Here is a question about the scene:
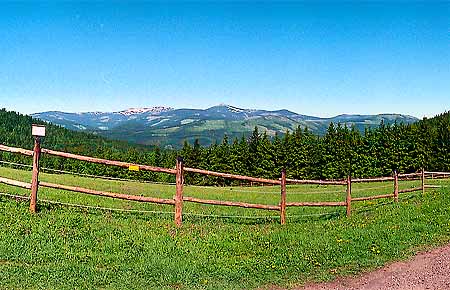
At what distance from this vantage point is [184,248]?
38.9 feet

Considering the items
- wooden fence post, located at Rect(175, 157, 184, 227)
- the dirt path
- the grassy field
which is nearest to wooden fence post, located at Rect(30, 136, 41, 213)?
the grassy field

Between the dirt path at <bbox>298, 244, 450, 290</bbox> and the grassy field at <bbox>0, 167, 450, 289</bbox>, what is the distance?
358mm

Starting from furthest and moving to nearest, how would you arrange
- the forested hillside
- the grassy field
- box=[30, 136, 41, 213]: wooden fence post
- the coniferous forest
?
the forested hillside < the coniferous forest < box=[30, 136, 41, 213]: wooden fence post < the grassy field

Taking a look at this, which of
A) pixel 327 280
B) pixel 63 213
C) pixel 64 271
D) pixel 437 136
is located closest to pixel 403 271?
pixel 327 280

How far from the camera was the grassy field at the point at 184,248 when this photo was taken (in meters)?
9.52

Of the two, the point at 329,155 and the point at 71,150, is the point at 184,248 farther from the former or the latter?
the point at 71,150

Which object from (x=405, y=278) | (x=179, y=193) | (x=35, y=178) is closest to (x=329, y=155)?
(x=179, y=193)

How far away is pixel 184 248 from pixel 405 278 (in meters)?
4.86

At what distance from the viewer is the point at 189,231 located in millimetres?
13562

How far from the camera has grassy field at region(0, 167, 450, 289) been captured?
9523 mm

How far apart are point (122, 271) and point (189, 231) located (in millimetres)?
3870

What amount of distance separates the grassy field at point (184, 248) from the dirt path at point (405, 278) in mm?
358

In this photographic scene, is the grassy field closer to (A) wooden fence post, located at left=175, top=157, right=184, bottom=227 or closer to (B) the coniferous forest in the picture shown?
(A) wooden fence post, located at left=175, top=157, right=184, bottom=227

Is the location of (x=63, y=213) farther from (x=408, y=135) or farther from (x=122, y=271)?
(x=408, y=135)
